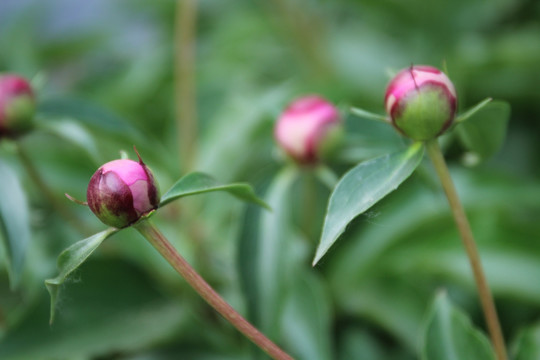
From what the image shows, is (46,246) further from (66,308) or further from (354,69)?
(354,69)

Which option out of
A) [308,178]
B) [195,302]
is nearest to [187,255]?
[195,302]

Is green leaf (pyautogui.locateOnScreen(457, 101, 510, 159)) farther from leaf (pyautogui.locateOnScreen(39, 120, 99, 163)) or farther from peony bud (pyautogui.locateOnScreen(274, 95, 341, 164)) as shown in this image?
leaf (pyautogui.locateOnScreen(39, 120, 99, 163))

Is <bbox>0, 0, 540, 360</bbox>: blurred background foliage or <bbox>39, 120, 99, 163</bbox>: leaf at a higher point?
<bbox>39, 120, 99, 163</bbox>: leaf

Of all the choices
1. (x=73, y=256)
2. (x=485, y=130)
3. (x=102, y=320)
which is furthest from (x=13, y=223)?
(x=485, y=130)

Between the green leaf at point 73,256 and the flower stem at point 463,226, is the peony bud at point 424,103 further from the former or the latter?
the green leaf at point 73,256

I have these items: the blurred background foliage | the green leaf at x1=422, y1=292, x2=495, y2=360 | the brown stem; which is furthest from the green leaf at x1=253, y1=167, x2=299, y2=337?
the brown stem

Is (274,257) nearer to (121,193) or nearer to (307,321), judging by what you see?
(307,321)

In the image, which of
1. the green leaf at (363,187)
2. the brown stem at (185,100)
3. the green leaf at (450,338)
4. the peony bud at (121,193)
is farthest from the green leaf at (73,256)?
the brown stem at (185,100)
